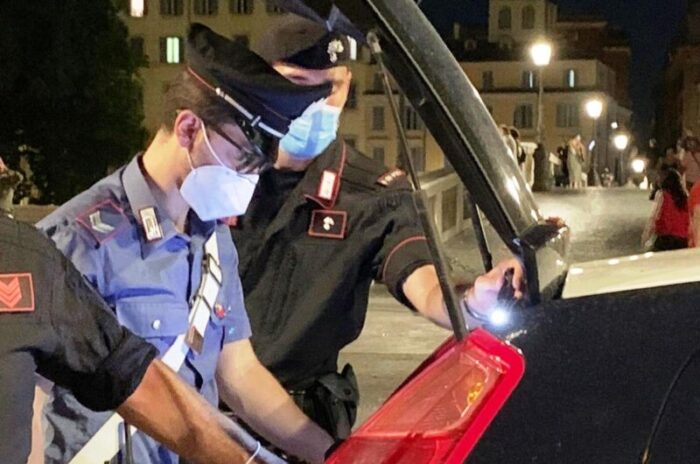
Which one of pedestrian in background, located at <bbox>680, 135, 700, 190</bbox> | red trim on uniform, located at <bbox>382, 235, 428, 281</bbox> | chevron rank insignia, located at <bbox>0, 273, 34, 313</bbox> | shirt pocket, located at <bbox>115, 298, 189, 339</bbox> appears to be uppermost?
chevron rank insignia, located at <bbox>0, 273, 34, 313</bbox>

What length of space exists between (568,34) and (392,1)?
94.6 metres

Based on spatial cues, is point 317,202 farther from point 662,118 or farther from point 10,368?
point 662,118

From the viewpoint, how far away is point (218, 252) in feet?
10.3

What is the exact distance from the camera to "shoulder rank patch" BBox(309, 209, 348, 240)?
143 inches

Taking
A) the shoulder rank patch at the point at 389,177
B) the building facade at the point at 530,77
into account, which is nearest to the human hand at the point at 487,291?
the shoulder rank patch at the point at 389,177

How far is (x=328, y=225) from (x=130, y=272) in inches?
32.0

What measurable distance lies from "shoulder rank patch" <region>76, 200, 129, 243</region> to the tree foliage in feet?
138

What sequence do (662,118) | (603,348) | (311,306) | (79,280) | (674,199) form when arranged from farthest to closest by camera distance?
1. (662,118)
2. (674,199)
3. (311,306)
4. (79,280)
5. (603,348)

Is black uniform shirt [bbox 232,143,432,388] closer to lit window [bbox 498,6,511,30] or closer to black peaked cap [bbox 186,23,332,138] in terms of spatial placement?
black peaked cap [bbox 186,23,332,138]

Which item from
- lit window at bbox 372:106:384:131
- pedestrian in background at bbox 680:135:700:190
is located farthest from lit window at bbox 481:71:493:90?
pedestrian in background at bbox 680:135:700:190

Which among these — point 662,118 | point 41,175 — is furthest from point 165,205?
point 662,118

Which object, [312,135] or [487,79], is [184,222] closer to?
[312,135]

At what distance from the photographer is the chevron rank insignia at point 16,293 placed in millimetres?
2137

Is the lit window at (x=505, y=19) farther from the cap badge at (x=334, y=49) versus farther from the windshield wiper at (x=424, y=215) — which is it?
the windshield wiper at (x=424, y=215)
